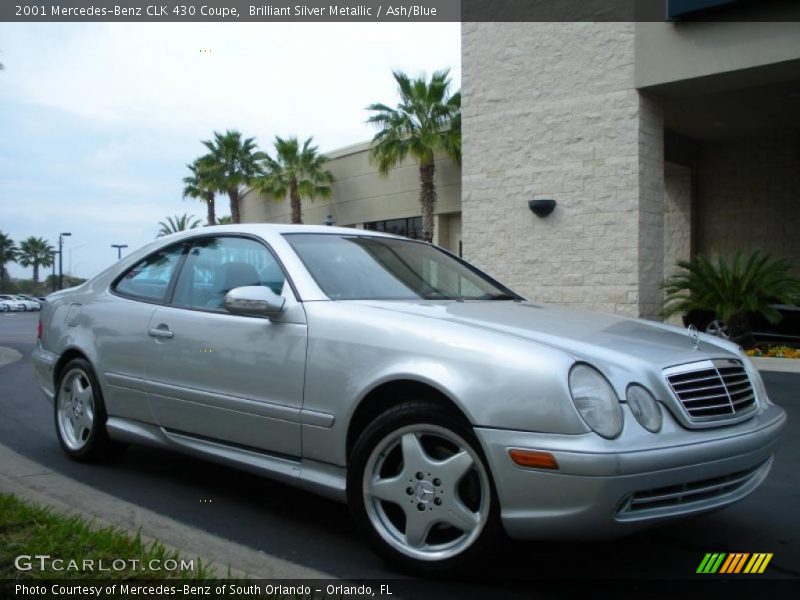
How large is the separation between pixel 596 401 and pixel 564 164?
39.8 feet

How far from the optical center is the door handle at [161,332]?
14.0 ft

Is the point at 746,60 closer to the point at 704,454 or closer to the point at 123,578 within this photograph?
the point at 704,454

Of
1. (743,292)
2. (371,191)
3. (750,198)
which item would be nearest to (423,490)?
(743,292)

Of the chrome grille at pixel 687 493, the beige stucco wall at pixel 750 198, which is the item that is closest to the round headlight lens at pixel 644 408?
the chrome grille at pixel 687 493

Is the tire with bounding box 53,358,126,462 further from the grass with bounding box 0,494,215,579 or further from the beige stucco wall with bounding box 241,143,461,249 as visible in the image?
the beige stucco wall with bounding box 241,143,461,249

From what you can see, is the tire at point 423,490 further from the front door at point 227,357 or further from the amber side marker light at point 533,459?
the front door at point 227,357

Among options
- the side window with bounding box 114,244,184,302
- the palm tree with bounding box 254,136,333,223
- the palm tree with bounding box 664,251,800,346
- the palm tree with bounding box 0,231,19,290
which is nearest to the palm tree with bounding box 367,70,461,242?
the palm tree with bounding box 254,136,333,223

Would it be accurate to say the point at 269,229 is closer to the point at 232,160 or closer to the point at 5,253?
the point at 232,160

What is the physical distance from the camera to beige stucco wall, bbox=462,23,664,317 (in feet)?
44.6

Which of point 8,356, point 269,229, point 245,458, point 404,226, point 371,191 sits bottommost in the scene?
point 8,356

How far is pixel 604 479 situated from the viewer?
269 cm

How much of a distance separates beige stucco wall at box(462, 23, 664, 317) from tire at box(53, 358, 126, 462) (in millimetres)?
10534

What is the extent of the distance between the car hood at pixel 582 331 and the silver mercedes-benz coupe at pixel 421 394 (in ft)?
0.05

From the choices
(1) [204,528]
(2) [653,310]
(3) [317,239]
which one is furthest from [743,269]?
(1) [204,528]
